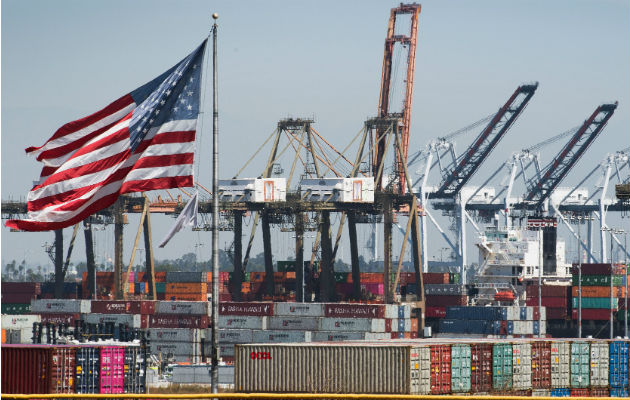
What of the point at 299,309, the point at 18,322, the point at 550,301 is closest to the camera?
the point at 18,322

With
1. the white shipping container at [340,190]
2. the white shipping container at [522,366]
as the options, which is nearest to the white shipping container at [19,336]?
the white shipping container at [340,190]

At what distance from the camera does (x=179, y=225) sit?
84.4 ft

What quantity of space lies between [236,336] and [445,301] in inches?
909

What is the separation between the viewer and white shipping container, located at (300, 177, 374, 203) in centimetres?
11519

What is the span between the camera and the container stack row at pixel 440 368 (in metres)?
40.4

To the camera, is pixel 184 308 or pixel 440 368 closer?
pixel 440 368

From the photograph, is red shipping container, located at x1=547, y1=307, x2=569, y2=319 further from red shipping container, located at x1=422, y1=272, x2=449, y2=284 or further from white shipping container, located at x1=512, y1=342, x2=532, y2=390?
white shipping container, located at x1=512, y1=342, x2=532, y2=390

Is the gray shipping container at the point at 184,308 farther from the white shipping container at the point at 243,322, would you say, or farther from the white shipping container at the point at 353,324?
the white shipping container at the point at 353,324

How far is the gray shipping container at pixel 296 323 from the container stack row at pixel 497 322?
12020 mm

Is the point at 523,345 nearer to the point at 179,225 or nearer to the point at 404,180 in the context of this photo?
the point at 179,225

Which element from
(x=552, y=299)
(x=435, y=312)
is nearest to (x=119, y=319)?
(x=435, y=312)

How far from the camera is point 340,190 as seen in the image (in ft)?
377

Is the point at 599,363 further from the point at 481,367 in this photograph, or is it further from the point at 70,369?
the point at 70,369

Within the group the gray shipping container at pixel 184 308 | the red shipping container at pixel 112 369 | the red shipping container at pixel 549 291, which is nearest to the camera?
the red shipping container at pixel 112 369
